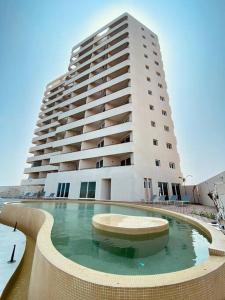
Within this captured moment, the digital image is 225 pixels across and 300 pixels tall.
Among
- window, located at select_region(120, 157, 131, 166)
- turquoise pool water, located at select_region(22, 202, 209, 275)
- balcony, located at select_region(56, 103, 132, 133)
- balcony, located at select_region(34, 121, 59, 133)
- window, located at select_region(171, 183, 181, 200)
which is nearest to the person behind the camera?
turquoise pool water, located at select_region(22, 202, 209, 275)

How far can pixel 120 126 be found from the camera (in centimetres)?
1906

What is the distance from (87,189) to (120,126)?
29.3 ft

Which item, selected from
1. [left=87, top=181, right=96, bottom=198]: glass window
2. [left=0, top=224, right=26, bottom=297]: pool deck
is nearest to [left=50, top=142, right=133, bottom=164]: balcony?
[left=87, top=181, right=96, bottom=198]: glass window

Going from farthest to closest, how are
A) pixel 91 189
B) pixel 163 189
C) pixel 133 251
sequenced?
pixel 91 189 < pixel 163 189 < pixel 133 251

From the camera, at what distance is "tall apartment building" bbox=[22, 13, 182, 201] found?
17656 millimetres

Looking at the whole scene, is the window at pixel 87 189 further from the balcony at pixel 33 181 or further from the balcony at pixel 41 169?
the balcony at pixel 33 181

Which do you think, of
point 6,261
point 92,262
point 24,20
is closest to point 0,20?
point 24,20

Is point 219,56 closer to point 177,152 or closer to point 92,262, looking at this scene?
point 177,152

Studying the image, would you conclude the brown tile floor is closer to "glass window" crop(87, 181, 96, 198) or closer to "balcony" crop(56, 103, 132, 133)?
"glass window" crop(87, 181, 96, 198)

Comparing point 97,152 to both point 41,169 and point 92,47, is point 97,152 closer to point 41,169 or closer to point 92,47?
point 41,169

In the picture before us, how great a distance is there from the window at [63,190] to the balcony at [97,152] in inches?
147

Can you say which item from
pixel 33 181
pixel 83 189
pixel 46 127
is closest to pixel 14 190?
pixel 33 181

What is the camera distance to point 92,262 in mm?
3186

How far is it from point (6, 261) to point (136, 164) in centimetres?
1366
